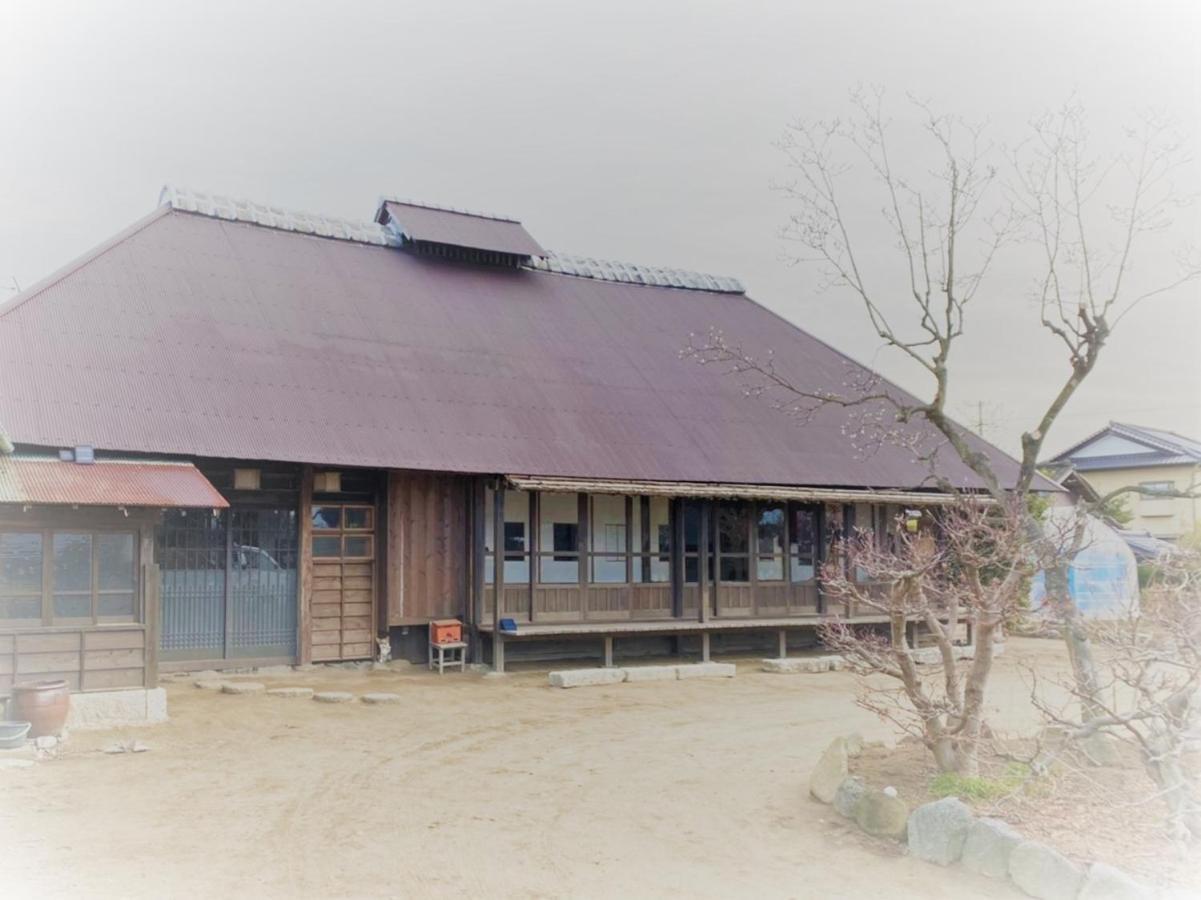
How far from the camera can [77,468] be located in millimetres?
11234

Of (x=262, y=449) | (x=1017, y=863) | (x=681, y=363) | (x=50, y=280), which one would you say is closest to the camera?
(x=1017, y=863)

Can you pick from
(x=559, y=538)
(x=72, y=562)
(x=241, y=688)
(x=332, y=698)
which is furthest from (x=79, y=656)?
(x=559, y=538)

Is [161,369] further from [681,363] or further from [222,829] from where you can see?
[681,363]

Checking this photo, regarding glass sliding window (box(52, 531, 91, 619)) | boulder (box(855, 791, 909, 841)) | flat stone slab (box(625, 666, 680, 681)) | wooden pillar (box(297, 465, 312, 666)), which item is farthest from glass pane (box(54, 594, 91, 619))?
boulder (box(855, 791, 909, 841))

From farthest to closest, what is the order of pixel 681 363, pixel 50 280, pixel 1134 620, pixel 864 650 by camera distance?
pixel 681 363
pixel 50 280
pixel 864 650
pixel 1134 620

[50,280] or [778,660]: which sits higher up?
[50,280]

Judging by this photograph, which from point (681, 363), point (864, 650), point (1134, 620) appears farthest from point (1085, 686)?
point (681, 363)

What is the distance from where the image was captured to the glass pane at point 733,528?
18.0 metres

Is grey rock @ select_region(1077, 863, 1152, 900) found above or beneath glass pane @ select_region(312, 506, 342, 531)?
beneath

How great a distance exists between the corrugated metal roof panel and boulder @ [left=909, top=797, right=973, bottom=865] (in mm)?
16022

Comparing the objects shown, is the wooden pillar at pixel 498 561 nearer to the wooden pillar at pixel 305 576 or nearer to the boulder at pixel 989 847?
the wooden pillar at pixel 305 576

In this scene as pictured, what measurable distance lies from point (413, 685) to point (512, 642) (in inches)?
95.2

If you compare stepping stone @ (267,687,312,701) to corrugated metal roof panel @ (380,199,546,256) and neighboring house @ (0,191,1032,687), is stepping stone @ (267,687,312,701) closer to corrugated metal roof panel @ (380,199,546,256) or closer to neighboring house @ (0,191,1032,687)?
neighboring house @ (0,191,1032,687)

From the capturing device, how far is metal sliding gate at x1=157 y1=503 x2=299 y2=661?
13.6m
